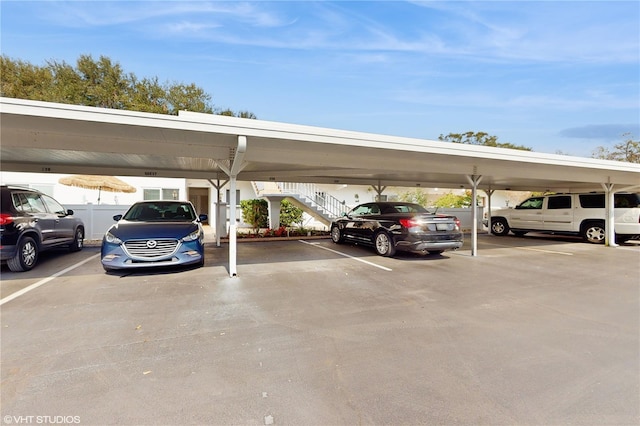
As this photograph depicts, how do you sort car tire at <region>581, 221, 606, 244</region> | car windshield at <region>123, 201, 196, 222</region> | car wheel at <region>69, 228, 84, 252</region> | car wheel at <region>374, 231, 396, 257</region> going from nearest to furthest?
car windshield at <region>123, 201, 196, 222</region>
car wheel at <region>374, 231, 396, 257</region>
car wheel at <region>69, 228, 84, 252</region>
car tire at <region>581, 221, 606, 244</region>

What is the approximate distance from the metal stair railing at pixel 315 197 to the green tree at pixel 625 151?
21594 mm

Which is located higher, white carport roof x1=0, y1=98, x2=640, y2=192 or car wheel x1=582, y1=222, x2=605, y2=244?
white carport roof x1=0, y1=98, x2=640, y2=192

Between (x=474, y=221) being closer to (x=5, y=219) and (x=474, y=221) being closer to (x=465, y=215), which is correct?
(x=465, y=215)

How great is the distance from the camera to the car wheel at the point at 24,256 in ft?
19.0

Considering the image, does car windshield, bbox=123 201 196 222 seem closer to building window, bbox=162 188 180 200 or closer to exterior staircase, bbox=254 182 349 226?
exterior staircase, bbox=254 182 349 226

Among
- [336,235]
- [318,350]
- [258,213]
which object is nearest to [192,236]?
[318,350]

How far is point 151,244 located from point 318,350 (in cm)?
415

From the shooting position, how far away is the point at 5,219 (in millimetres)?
5434

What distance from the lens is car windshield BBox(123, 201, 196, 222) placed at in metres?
6.85

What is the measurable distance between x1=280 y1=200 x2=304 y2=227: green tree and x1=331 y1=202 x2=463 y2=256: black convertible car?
6.77 metres

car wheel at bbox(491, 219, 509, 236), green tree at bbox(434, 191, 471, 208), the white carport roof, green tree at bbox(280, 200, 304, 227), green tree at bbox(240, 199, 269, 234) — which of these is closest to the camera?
the white carport roof

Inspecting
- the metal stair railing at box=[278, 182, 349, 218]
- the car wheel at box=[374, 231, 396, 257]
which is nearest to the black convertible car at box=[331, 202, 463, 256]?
the car wheel at box=[374, 231, 396, 257]

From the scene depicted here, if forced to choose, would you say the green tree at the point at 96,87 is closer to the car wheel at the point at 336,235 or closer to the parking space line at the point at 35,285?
the parking space line at the point at 35,285

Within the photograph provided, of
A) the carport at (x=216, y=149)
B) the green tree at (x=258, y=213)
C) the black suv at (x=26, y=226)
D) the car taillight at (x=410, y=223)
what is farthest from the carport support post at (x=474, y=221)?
the black suv at (x=26, y=226)
